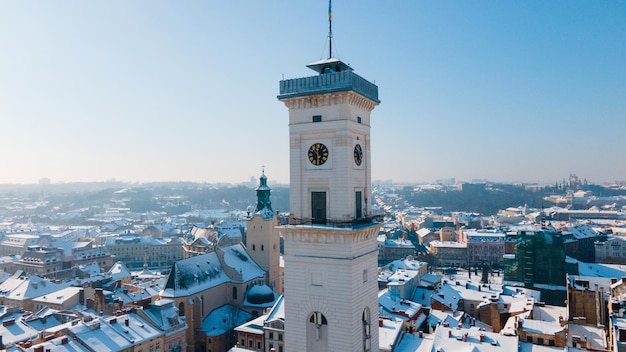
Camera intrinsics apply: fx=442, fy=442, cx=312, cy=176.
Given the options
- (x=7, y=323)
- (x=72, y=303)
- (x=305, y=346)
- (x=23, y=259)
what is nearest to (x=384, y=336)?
(x=305, y=346)

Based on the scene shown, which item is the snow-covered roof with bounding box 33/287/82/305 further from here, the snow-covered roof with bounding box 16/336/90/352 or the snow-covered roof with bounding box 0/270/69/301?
the snow-covered roof with bounding box 16/336/90/352

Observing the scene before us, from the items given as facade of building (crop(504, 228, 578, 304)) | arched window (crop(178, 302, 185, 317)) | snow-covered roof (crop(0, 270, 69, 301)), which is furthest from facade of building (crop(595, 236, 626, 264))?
snow-covered roof (crop(0, 270, 69, 301))

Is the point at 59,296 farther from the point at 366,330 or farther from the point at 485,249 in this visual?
the point at 485,249

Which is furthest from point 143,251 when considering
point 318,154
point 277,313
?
point 318,154

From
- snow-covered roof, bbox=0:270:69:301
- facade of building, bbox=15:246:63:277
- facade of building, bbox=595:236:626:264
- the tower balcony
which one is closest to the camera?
the tower balcony

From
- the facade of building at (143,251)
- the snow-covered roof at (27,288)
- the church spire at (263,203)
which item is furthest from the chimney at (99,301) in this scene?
the facade of building at (143,251)

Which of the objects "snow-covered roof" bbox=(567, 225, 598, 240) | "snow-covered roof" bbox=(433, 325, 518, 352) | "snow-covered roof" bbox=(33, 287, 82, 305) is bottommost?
"snow-covered roof" bbox=(33, 287, 82, 305)

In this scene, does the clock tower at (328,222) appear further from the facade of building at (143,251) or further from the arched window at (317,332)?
the facade of building at (143,251)
